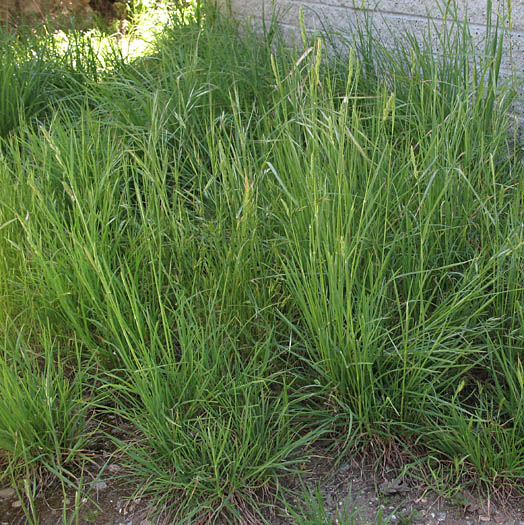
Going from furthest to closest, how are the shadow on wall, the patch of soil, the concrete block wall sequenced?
the shadow on wall, the concrete block wall, the patch of soil

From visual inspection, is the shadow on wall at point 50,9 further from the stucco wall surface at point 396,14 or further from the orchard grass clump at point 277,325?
the orchard grass clump at point 277,325

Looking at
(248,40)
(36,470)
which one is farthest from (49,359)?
(248,40)

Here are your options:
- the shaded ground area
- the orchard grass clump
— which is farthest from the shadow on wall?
the shaded ground area

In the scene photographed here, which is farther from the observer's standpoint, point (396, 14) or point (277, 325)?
point (396, 14)

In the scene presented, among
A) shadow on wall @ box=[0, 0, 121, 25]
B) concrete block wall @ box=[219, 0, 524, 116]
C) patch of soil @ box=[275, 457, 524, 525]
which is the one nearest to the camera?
patch of soil @ box=[275, 457, 524, 525]

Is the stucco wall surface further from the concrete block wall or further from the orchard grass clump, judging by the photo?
the orchard grass clump

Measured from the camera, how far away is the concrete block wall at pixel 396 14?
9.72ft

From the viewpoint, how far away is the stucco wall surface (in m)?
2.96

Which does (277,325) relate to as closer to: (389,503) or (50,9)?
(389,503)

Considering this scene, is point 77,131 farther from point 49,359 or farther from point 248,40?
point 49,359

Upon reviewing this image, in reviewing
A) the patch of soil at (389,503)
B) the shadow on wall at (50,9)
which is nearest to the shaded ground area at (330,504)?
the patch of soil at (389,503)

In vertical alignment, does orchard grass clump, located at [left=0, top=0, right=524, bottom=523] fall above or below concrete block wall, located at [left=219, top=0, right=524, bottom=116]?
below

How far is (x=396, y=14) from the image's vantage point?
3.39 metres

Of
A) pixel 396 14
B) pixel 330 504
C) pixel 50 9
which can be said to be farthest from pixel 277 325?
pixel 50 9
